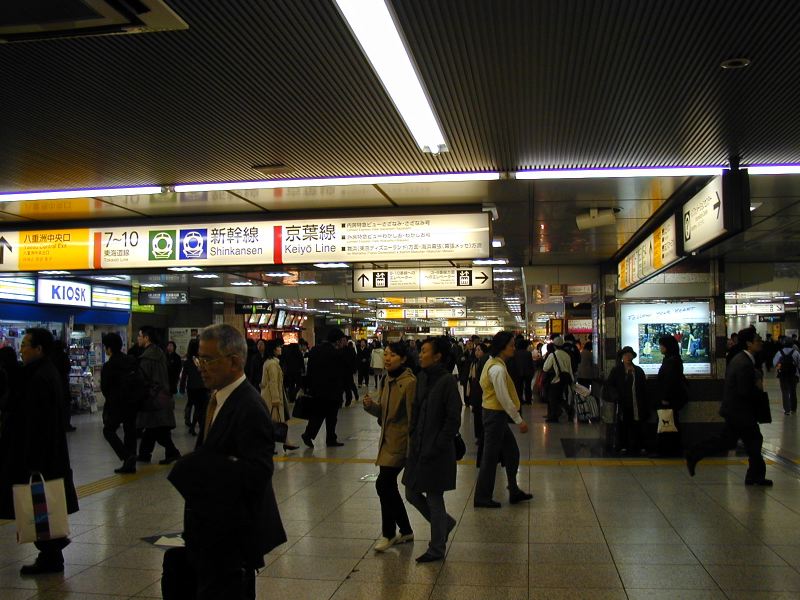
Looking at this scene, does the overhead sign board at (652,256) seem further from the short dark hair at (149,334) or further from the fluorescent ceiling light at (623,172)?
the short dark hair at (149,334)

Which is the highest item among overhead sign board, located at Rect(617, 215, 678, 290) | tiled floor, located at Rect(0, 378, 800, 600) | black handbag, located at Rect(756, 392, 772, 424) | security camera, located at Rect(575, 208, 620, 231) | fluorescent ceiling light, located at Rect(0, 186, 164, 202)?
fluorescent ceiling light, located at Rect(0, 186, 164, 202)

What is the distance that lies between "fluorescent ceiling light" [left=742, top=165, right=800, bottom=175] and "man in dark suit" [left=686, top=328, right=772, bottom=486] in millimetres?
2367

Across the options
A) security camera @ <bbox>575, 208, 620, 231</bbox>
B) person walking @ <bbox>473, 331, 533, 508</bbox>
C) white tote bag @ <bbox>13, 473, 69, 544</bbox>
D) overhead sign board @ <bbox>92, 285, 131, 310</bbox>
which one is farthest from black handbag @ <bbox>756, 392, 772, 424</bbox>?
overhead sign board @ <bbox>92, 285, 131, 310</bbox>

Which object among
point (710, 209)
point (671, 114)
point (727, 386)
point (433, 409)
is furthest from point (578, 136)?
point (727, 386)

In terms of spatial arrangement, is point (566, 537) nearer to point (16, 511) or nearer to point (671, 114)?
point (671, 114)

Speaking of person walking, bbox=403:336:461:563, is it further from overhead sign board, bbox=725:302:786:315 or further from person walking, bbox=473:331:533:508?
overhead sign board, bbox=725:302:786:315

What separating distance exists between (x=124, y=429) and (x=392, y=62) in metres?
6.70

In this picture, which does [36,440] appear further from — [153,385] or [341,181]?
[153,385]

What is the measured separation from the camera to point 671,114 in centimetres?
503

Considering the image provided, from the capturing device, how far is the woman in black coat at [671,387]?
959cm

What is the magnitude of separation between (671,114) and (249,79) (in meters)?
2.81

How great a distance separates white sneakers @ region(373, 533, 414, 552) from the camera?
18.6 feet

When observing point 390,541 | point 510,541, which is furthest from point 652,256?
point 390,541

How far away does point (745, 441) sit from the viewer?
26.0 ft
